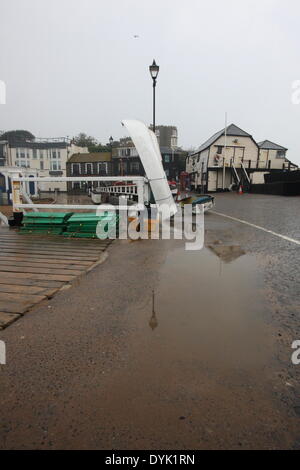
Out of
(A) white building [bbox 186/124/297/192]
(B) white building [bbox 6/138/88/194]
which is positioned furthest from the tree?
(A) white building [bbox 186/124/297/192]

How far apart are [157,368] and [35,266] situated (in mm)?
3354

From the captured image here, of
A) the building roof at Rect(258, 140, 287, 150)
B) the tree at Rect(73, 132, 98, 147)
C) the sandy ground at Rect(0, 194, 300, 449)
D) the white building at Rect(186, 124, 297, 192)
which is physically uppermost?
the tree at Rect(73, 132, 98, 147)

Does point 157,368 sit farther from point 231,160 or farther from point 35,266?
point 231,160

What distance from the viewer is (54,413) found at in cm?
180

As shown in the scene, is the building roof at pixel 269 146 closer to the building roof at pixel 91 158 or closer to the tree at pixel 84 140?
the building roof at pixel 91 158

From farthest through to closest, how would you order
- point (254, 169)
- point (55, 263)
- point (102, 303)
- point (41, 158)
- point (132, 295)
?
point (41, 158) < point (254, 169) < point (55, 263) < point (132, 295) < point (102, 303)

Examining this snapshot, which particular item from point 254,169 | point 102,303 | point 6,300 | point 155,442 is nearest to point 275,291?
point 102,303

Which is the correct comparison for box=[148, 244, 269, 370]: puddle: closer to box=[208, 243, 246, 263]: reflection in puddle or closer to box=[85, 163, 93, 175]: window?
box=[208, 243, 246, 263]: reflection in puddle

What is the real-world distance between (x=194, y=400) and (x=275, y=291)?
232 centimetres

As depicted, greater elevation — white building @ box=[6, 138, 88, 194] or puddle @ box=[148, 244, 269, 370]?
white building @ box=[6, 138, 88, 194]

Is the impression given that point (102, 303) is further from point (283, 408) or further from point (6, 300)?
point (283, 408)

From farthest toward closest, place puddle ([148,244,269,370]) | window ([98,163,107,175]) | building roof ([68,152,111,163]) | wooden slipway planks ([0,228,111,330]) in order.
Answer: window ([98,163,107,175]), building roof ([68,152,111,163]), wooden slipway planks ([0,228,111,330]), puddle ([148,244,269,370])

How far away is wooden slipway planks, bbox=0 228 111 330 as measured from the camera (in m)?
3.42

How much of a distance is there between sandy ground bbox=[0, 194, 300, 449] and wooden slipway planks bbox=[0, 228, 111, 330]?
0.26 m
